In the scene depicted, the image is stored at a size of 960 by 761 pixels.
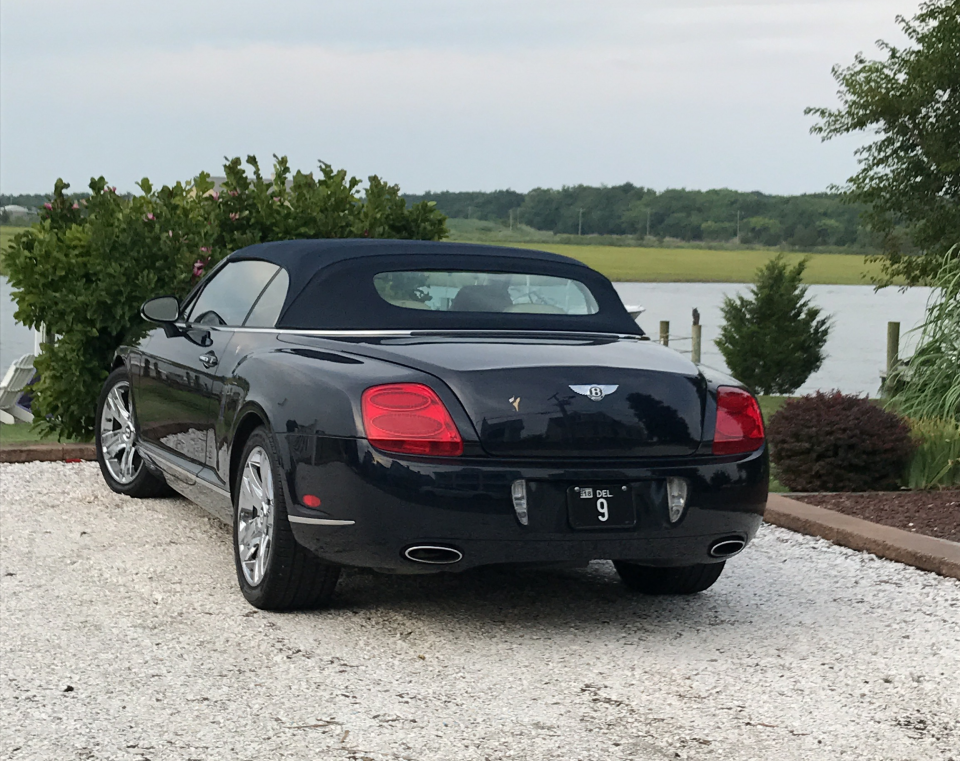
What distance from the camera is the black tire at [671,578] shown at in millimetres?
6000

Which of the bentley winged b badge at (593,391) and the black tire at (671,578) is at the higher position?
the bentley winged b badge at (593,391)

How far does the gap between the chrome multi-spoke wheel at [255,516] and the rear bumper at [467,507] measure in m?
0.31

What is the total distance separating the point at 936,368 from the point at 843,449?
2087 millimetres

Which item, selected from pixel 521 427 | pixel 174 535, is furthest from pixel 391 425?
pixel 174 535

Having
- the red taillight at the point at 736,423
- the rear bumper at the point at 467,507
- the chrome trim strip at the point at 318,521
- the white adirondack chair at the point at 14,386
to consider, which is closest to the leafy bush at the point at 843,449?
the red taillight at the point at 736,423

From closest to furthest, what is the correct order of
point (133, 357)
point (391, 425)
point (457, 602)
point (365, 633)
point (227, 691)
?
point (227, 691) → point (391, 425) → point (365, 633) → point (457, 602) → point (133, 357)

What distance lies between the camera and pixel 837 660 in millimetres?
5066

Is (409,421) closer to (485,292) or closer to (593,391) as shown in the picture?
(593,391)

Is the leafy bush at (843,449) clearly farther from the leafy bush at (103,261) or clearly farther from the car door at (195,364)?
the leafy bush at (103,261)

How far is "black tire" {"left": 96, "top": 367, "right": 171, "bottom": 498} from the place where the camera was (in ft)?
26.5

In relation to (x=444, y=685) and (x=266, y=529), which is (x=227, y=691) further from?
(x=266, y=529)

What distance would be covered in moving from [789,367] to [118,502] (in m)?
31.9

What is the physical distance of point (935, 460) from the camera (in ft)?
30.8

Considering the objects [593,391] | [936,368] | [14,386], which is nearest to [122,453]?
[593,391]
